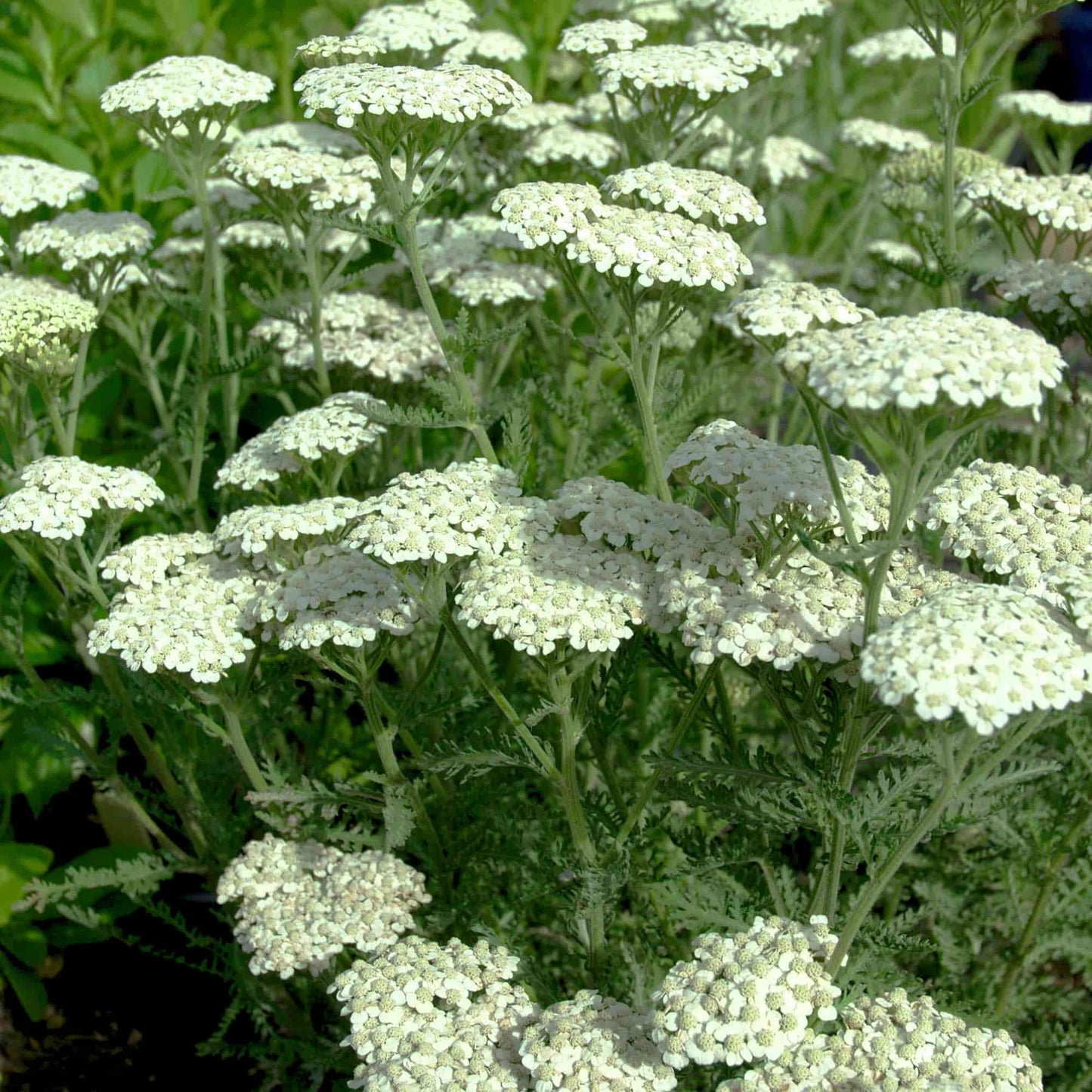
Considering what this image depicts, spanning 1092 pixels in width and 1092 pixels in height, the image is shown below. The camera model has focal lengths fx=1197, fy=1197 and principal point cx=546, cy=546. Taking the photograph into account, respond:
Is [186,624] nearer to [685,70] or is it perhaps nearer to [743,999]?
[743,999]

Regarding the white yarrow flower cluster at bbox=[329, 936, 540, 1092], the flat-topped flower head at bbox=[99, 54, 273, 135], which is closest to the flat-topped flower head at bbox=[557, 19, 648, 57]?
the flat-topped flower head at bbox=[99, 54, 273, 135]

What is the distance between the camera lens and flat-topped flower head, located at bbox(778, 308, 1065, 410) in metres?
1.74

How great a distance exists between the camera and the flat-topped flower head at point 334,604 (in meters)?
2.33

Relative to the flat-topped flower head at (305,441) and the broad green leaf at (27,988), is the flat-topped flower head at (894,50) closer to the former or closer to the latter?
the flat-topped flower head at (305,441)

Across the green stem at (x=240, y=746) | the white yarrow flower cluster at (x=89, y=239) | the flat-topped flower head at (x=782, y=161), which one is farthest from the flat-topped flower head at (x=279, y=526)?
the flat-topped flower head at (x=782, y=161)

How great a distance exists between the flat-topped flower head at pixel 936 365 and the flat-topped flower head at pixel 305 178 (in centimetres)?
161

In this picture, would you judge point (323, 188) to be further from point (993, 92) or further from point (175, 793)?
point (993, 92)

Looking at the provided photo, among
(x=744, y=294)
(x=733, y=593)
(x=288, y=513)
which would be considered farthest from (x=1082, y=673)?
(x=288, y=513)

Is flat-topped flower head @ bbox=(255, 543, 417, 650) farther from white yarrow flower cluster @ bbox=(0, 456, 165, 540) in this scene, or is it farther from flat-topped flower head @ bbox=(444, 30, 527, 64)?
flat-topped flower head @ bbox=(444, 30, 527, 64)

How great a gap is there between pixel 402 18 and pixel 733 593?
7.31 feet

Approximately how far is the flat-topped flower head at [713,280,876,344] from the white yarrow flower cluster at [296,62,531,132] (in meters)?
0.76

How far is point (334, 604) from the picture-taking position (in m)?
2.42

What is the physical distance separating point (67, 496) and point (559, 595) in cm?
117

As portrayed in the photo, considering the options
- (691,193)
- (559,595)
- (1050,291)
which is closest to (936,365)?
(559,595)
